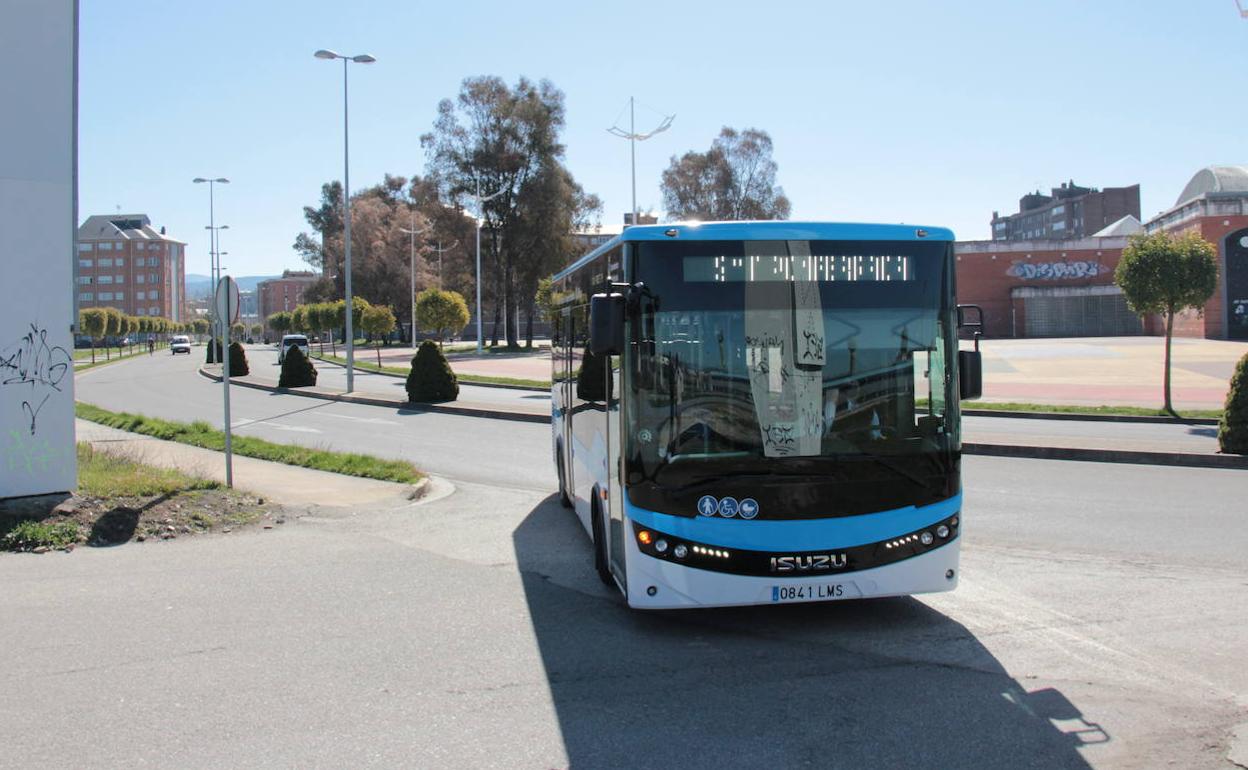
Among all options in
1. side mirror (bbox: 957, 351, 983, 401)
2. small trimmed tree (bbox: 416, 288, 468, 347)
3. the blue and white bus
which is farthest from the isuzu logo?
small trimmed tree (bbox: 416, 288, 468, 347)

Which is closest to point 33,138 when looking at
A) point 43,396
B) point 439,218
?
point 43,396

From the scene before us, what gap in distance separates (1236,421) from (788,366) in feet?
37.7

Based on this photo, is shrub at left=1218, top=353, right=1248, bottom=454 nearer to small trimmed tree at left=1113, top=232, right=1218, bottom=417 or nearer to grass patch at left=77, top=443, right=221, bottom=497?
small trimmed tree at left=1113, top=232, right=1218, bottom=417

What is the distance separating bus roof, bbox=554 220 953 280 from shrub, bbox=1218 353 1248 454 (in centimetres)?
1054

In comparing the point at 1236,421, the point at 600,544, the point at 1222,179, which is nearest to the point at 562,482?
the point at 600,544

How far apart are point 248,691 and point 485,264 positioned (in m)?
74.4

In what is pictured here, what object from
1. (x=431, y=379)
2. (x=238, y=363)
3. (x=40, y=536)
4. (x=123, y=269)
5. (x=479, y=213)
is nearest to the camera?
(x=40, y=536)

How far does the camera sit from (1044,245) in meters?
74.1

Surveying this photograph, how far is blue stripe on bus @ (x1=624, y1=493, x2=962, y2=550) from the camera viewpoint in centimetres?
578

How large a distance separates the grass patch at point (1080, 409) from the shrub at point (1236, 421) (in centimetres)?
637

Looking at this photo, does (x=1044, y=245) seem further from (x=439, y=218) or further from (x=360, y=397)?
(x=360, y=397)

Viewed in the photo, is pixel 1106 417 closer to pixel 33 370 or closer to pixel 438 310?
pixel 33 370

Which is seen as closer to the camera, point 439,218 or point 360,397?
point 360,397

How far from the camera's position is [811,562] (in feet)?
19.1
